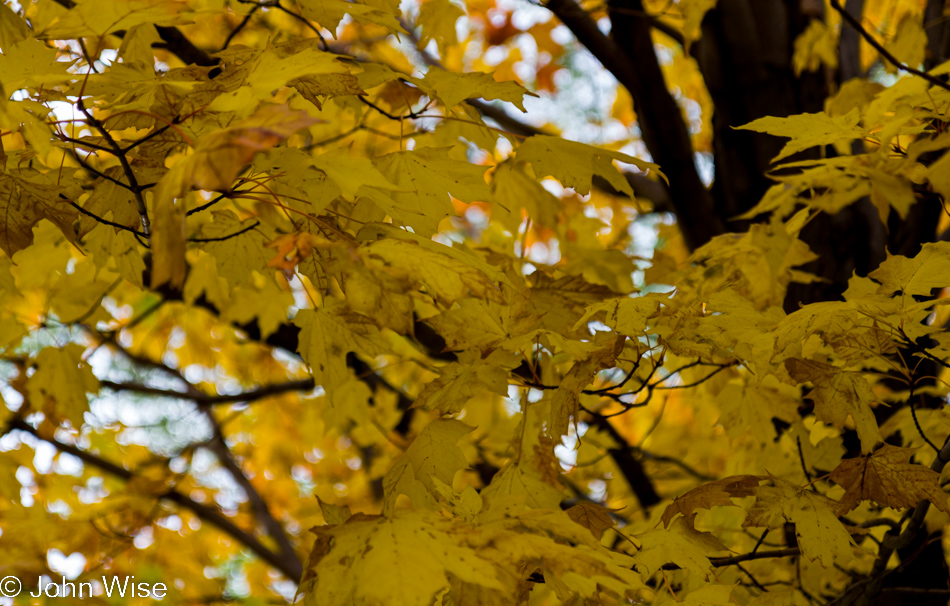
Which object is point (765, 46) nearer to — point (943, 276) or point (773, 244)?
point (773, 244)

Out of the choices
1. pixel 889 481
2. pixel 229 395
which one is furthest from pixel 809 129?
pixel 229 395

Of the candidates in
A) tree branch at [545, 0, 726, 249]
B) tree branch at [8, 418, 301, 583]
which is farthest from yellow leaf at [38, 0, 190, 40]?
tree branch at [8, 418, 301, 583]

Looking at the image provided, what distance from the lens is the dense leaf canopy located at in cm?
73

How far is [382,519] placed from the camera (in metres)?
0.73

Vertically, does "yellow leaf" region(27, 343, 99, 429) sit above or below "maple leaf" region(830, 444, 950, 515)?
above

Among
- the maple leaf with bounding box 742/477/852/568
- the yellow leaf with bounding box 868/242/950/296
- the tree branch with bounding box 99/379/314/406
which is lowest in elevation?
the maple leaf with bounding box 742/477/852/568

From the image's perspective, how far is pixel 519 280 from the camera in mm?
1259

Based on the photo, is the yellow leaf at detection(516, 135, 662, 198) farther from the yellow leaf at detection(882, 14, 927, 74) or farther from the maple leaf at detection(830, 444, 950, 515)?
the yellow leaf at detection(882, 14, 927, 74)

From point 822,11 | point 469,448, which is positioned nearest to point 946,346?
point 469,448

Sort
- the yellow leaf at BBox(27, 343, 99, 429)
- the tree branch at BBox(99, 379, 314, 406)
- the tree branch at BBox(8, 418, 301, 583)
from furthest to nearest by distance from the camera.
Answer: the tree branch at BBox(8, 418, 301, 583) < the tree branch at BBox(99, 379, 314, 406) < the yellow leaf at BBox(27, 343, 99, 429)

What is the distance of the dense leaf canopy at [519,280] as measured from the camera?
0.73 m

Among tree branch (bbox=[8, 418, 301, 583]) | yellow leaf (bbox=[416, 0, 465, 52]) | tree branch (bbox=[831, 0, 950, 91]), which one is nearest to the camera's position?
tree branch (bbox=[831, 0, 950, 91])

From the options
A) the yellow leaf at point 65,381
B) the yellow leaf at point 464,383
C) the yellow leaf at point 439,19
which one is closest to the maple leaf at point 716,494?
the yellow leaf at point 464,383

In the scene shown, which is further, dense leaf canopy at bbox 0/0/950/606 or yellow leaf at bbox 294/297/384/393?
yellow leaf at bbox 294/297/384/393
